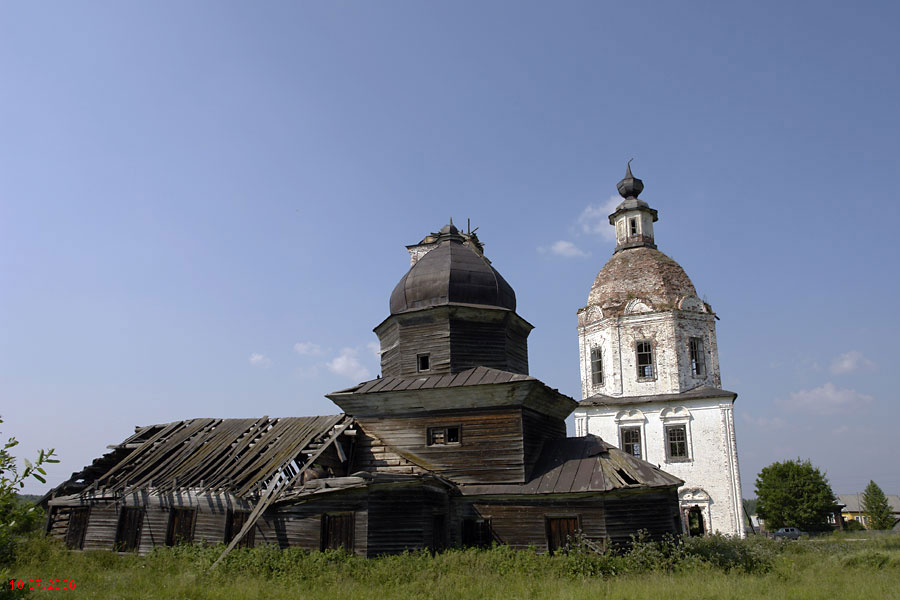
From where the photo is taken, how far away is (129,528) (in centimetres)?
1820

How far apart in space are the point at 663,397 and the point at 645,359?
83.0 inches

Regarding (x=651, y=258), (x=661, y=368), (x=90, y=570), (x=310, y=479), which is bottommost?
(x=90, y=570)

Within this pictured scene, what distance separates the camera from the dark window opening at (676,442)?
27.7m

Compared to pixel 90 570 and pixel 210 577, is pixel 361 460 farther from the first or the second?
pixel 90 570

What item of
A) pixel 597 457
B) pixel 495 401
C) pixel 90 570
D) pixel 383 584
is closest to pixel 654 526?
pixel 597 457

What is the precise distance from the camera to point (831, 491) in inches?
1668

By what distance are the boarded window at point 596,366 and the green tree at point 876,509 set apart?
121 feet

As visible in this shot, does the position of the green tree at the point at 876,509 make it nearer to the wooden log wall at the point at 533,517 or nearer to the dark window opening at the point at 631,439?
the dark window opening at the point at 631,439

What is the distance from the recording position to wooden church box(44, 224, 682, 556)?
50.8ft

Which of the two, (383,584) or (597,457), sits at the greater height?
(597,457)

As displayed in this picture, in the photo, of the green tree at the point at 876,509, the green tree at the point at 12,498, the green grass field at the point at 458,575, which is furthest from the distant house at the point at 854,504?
the green tree at the point at 12,498

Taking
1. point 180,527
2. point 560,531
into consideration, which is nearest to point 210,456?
point 180,527

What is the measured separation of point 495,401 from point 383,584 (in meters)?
5.99

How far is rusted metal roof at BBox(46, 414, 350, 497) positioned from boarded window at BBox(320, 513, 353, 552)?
7.36 ft
